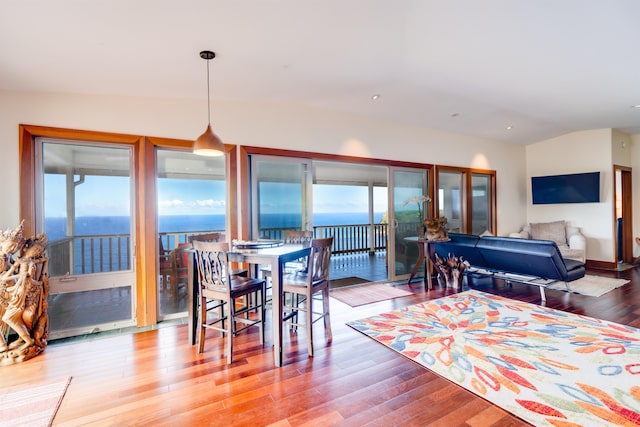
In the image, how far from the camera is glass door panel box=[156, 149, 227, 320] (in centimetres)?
362

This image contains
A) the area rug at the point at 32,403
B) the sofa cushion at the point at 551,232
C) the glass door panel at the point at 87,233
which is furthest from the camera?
the sofa cushion at the point at 551,232

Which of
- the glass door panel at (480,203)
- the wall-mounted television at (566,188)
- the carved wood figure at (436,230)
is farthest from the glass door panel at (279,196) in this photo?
the wall-mounted television at (566,188)

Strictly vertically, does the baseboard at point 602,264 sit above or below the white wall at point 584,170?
below

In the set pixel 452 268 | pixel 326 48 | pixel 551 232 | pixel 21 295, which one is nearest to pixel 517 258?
pixel 452 268

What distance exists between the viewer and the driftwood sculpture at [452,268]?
4820 millimetres

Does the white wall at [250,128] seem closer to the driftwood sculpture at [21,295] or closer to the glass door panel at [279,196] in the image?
the glass door panel at [279,196]

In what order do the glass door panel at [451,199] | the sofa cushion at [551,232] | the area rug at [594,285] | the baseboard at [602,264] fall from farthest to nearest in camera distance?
the sofa cushion at [551,232]
the baseboard at [602,264]
the glass door panel at [451,199]
the area rug at [594,285]

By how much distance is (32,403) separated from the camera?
206cm

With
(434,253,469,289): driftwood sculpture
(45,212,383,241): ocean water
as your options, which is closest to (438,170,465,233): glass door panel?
(434,253,469,289): driftwood sculpture

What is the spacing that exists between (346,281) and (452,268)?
1.76 m

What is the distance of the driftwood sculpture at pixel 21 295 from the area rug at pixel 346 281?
3562mm

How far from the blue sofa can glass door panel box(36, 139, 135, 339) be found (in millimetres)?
4365

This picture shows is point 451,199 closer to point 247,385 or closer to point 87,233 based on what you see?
point 247,385

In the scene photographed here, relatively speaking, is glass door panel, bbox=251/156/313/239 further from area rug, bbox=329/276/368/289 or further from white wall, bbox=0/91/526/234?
area rug, bbox=329/276/368/289
